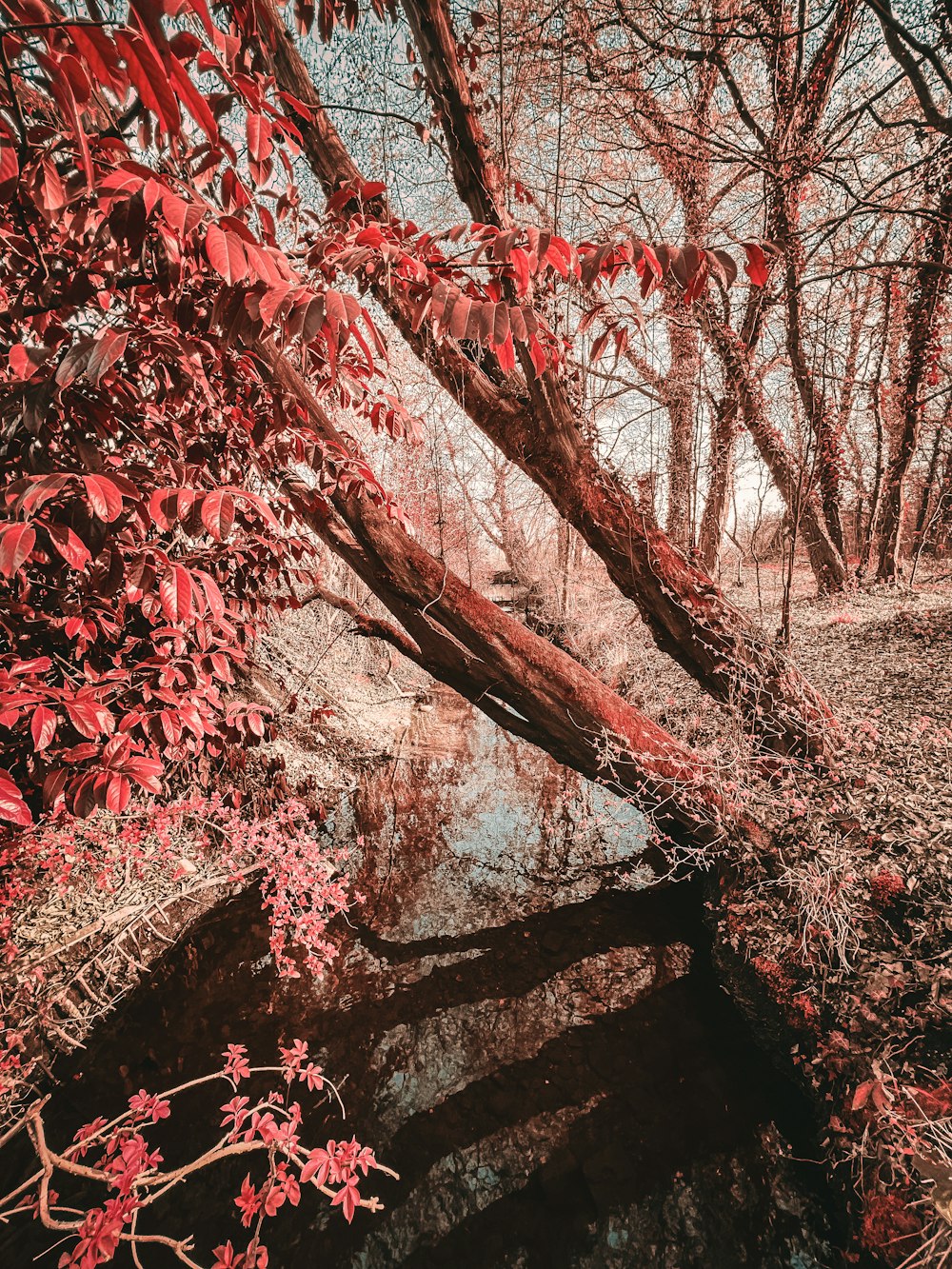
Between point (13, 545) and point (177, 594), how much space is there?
354mm

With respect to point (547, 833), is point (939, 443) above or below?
above

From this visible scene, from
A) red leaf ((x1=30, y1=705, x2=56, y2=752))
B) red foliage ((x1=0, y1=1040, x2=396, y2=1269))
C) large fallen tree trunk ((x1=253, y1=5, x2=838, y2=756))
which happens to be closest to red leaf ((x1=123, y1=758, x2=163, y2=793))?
red leaf ((x1=30, y1=705, x2=56, y2=752))

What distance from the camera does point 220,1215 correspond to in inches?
93.9

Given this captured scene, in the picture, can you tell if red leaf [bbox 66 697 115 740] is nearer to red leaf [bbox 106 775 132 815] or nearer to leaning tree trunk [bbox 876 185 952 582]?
red leaf [bbox 106 775 132 815]

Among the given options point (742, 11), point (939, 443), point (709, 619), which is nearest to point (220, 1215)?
point (709, 619)

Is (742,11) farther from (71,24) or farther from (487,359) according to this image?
(71,24)

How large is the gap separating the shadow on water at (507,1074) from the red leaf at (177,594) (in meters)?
2.88

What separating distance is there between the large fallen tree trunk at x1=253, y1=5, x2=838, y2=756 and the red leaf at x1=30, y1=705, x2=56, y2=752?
8.55 feet

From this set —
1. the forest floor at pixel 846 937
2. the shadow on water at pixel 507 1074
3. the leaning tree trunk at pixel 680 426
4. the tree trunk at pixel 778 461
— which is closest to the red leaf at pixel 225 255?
the forest floor at pixel 846 937

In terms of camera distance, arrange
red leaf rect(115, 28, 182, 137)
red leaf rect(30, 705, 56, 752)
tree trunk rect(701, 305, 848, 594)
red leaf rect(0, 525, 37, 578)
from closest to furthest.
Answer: red leaf rect(115, 28, 182, 137) < red leaf rect(0, 525, 37, 578) < red leaf rect(30, 705, 56, 752) < tree trunk rect(701, 305, 848, 594)

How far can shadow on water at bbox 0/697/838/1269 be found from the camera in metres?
2.33

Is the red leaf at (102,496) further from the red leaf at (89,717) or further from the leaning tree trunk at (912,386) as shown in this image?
the leaning tree trunk at (912,386)

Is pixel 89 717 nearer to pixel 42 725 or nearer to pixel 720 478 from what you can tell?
pixel 42 725

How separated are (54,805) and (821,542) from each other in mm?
10850
